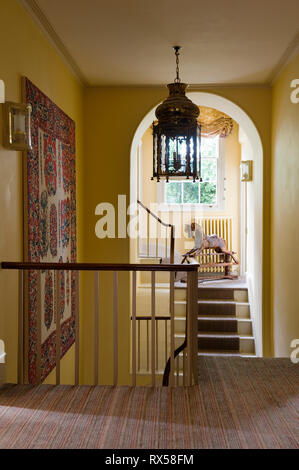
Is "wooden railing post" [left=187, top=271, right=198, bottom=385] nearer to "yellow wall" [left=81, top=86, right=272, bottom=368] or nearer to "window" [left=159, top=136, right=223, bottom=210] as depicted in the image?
"yellow wall" [left=81, top=86, right=272, bottom=368]

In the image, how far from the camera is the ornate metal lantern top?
429 centimetres

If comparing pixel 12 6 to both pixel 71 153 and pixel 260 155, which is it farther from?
pixel 260 155

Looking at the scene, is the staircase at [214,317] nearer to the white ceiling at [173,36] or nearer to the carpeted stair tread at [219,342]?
the carpeted stair tread at [219,342]

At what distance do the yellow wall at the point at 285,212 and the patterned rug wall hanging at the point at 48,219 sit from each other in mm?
2132

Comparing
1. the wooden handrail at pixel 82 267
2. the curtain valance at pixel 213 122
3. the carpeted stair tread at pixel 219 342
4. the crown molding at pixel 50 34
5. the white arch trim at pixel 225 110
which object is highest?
the curtain valance at pixel 213 122

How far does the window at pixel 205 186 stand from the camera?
30.8 feet

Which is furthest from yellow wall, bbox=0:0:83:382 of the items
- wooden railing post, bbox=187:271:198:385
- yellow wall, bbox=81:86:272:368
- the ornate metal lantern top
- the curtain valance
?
the curtain valance

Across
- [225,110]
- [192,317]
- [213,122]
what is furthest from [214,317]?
[192,317]

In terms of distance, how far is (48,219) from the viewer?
4305mm

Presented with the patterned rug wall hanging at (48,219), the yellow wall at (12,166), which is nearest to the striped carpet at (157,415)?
the yellow wall at (12,166)

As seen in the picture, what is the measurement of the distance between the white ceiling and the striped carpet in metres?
2.69

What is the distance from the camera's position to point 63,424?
269 centimetres

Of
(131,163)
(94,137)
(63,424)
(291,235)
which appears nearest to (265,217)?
(291,235)

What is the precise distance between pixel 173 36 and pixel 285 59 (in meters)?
1.30
